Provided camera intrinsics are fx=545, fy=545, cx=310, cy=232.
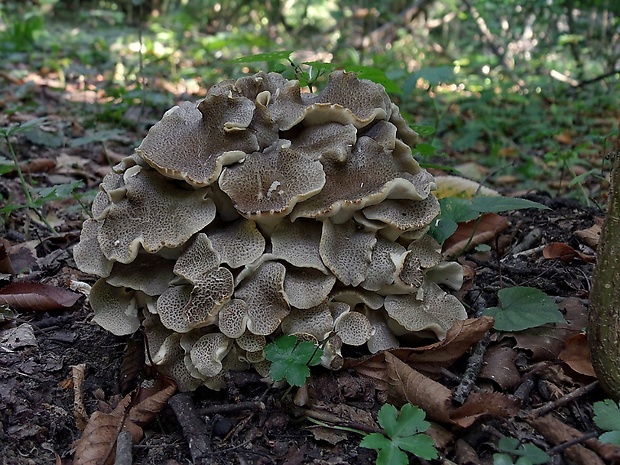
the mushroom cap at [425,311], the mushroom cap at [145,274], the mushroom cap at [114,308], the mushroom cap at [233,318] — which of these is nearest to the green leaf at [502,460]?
the mushroom cap at [425,311]

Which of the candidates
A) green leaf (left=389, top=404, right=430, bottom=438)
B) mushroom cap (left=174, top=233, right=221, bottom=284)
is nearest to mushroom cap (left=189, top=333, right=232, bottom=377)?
mushroom cap (left=174, top=233, right=221, bottom=284)

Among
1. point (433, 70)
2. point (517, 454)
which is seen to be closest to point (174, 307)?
point (517, 454)

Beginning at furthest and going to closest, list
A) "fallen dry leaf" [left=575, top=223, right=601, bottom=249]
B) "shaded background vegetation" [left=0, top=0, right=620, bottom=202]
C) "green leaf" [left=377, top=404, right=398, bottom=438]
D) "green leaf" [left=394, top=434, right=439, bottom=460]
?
1. "shaded background vegetation" [left=0, top=0, right=620, bottom=202]
2. "fallen dry leaf" [left=575, top=223, right=601, bottom=249]
3. "green leaf" [left=377, top=404, right=398, bottom=438]
4. "green leaf" [left=394, top=434, right=439, bottom=460]

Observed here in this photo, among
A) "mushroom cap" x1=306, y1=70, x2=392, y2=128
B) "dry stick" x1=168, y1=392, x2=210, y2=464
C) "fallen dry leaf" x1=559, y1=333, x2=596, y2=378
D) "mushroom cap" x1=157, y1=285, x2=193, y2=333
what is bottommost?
"dry stick" x1=168, y1=392, x2=210, y2=464

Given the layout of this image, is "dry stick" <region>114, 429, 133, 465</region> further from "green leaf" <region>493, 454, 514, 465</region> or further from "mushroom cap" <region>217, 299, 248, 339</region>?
"green leaf" <region>493, 454, 514, 465</region>

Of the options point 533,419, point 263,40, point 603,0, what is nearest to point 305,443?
point 533,419

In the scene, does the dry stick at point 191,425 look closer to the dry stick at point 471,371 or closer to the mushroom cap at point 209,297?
the mushroom cap at point 209,297

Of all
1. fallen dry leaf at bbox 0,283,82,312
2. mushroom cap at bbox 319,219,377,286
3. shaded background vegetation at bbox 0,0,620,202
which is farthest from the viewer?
shaded background vegetation at bbox 0,0,620,202
